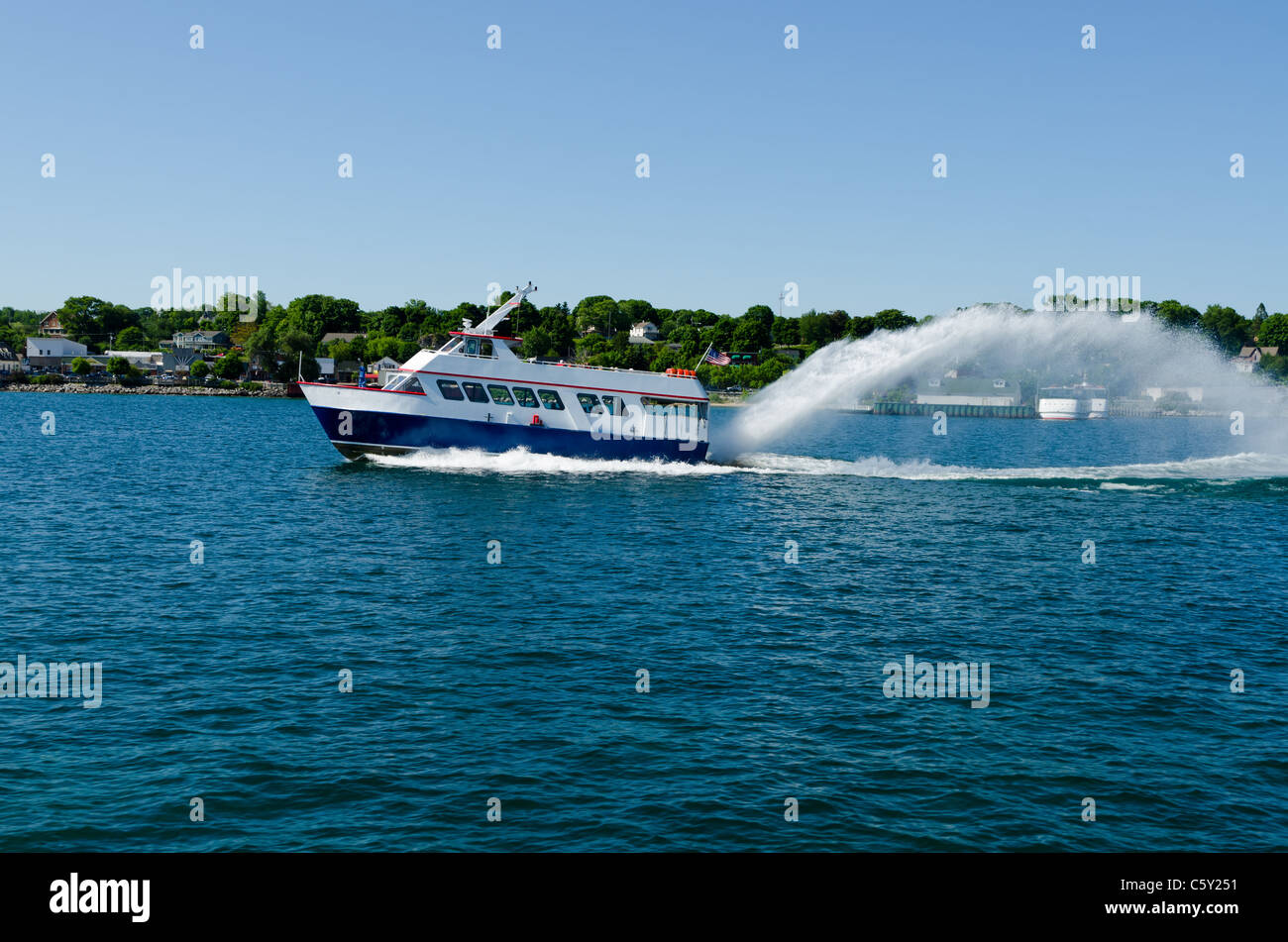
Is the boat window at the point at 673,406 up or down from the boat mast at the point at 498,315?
down

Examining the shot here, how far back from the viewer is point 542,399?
56.2 meters

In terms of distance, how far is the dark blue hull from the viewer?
179 ft

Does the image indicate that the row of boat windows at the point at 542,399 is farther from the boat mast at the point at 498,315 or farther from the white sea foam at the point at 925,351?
the white sea foam at the point at 925,351

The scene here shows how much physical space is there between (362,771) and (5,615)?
15463 mm

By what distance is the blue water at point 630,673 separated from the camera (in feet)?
49.3

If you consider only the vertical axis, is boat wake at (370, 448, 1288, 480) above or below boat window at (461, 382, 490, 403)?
below

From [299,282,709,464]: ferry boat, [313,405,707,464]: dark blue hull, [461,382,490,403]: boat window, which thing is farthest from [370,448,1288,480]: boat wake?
[461,382,490,403]: boat window

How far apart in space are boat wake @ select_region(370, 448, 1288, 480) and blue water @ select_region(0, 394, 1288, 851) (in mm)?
7369

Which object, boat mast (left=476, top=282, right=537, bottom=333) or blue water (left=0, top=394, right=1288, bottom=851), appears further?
boat mast (left=476, top=282, right=537, bottom=333)

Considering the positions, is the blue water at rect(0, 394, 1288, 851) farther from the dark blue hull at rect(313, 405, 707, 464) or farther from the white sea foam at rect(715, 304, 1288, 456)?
the white sea foam at rect(715, 304, 1288, 456)

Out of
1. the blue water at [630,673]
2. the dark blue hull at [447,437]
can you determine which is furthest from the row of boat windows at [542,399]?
the blue water at [630,673]

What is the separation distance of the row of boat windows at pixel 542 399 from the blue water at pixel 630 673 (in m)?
8.61
